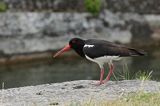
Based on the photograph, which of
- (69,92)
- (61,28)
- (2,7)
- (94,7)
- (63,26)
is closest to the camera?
(69,92)

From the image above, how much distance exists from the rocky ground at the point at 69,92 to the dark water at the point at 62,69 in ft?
34.1

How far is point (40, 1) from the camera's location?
125 feet

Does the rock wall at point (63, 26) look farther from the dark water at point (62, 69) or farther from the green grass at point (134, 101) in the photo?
the green grass at point (134, 101)

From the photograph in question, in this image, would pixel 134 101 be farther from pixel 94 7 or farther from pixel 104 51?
pixel 94 7

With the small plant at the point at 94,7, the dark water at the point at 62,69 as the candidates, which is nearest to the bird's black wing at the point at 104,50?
the dark water at the point at 62,69

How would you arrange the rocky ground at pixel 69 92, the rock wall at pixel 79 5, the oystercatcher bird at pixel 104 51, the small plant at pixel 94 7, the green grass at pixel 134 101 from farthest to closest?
the small plant at pixel 94 7 → the rock wall at pixel 79 5 → the oystercatcher bird at pixel 104 51 → the rocky ground at pixel 69 92 → the green grass at pixel 134 101

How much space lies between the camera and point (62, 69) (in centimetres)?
3084

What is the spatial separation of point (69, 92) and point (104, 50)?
145 cm

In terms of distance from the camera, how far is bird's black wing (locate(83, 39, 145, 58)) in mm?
14555

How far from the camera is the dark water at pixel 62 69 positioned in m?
27.3

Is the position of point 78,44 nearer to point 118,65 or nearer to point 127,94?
point 127,94

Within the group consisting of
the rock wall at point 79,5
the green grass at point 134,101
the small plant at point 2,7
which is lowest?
the rock wall at point 79,5

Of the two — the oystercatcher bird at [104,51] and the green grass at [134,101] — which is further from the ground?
the oystercatcher bird at [104,51]

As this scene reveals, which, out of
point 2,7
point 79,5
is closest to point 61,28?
point 79,5
